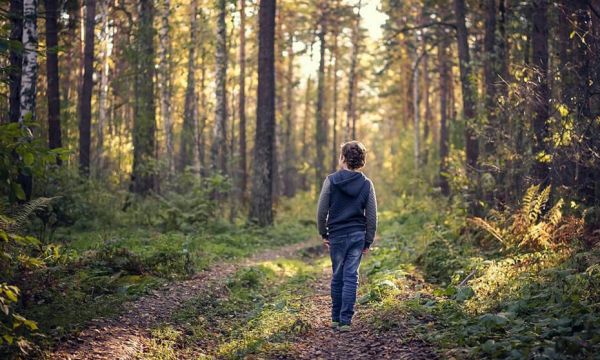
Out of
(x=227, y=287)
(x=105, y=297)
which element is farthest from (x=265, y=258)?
(x=105, y=297)

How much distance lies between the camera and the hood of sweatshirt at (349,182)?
24.2 feet

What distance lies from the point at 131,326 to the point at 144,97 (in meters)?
13.8

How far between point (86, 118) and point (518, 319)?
1692cm

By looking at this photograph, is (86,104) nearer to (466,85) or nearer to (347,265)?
(466,85)

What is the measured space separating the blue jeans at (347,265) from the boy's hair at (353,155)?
2.83 ft

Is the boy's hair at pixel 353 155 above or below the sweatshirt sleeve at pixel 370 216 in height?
above

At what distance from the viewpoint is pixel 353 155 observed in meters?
7.46

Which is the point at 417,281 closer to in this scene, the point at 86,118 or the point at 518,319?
the point at 518,319

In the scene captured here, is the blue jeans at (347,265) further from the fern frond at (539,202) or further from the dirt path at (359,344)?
the fern frond at (539,202)

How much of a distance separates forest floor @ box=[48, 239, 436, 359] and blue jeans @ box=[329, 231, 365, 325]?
0.29 metres

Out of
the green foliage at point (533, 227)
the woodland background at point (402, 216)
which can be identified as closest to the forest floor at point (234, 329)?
the woodland background at point (402, 216)

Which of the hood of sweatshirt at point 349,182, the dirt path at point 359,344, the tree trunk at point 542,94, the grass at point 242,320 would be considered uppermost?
the tree trunk at point 542,94

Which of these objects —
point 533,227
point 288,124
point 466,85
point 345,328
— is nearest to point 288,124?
point 288,124

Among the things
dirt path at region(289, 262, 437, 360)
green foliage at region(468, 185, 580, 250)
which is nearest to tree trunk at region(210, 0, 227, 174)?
green foliage at region(468, 185, 580, 250)
